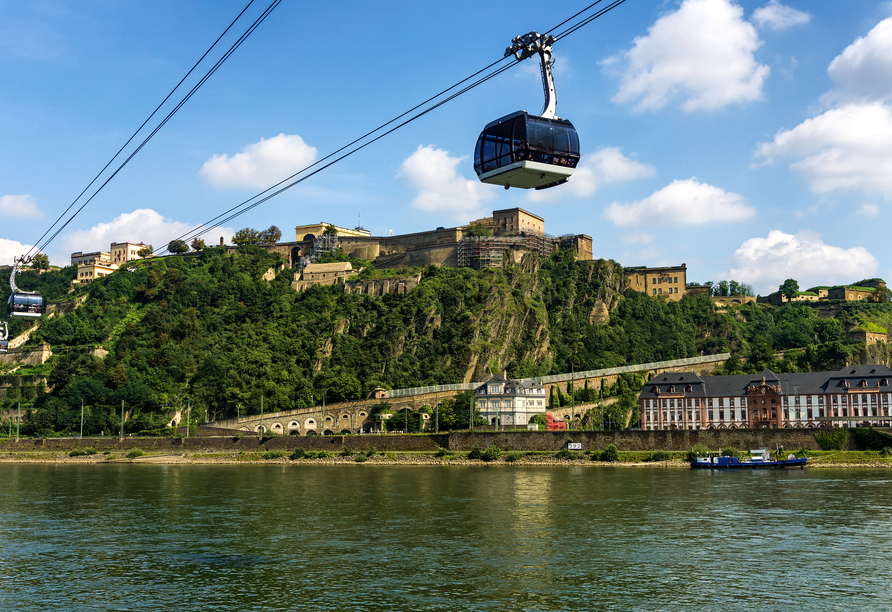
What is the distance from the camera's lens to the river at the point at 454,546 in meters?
23.1

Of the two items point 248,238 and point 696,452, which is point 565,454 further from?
point 248,238

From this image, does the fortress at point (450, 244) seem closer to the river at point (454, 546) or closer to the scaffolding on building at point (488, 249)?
the scaffolding on building at point (488, 249)

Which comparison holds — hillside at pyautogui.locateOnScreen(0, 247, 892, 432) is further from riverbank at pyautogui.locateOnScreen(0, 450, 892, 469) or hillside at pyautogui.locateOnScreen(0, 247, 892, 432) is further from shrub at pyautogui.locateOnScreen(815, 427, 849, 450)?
shrub at pyautogui.locateOnScreen(815, 427, 849, 450)

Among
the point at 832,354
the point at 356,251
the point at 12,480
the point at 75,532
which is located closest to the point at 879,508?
the point at 75,532

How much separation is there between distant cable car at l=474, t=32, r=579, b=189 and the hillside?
72959 mm

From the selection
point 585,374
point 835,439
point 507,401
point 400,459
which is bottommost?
point 400,459

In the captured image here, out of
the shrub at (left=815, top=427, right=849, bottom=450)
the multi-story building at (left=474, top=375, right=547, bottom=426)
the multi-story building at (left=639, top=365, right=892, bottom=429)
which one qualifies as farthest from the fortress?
the shrub at (left=815, top=427, right=849, bottom=450)

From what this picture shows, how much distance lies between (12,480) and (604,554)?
49.0 m

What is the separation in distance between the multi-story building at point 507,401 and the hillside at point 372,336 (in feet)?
29.6

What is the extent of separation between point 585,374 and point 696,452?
31.4 m

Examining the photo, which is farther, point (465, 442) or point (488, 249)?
point (488, 249)

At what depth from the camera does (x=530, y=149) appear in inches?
747

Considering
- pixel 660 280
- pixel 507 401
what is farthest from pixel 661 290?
pixel 507 401

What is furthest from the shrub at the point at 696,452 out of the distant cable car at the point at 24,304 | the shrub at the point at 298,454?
the distant cable car at the point at 24,304
